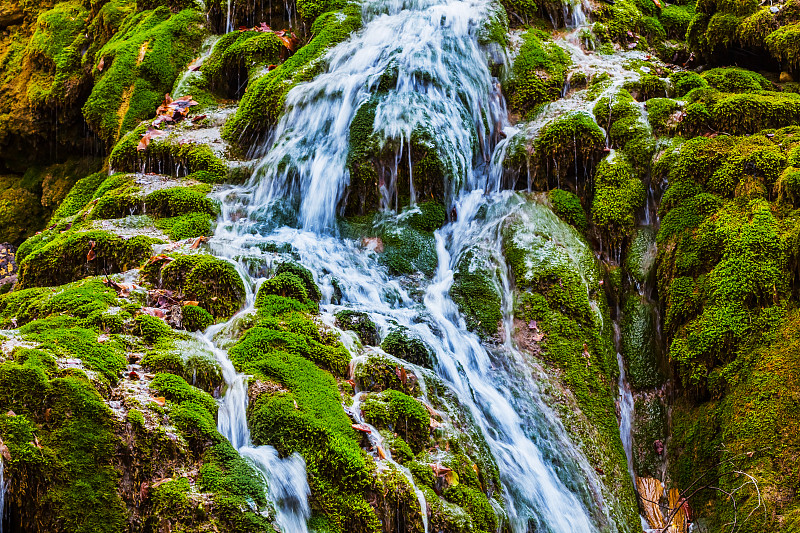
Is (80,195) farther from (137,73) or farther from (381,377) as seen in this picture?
(381,377)

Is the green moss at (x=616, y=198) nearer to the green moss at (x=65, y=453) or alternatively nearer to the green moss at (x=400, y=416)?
the green moss at (x=400, y=416)

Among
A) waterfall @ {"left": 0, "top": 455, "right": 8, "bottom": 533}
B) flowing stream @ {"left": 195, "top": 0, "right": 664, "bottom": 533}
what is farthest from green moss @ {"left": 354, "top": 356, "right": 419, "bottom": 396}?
waterfall @ {"left": 0, "top": 455, "right": 8, "bottom": 533}

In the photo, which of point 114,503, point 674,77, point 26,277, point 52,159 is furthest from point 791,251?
point 52,159

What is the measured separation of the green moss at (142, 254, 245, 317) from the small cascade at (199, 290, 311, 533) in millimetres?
1416

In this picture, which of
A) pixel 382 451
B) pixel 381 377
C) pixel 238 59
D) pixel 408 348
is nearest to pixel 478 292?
pixel 408 348

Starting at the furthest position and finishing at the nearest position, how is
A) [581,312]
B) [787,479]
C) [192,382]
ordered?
[581,312]
[787,479]
[192,382]

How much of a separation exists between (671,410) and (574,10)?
745 centimetres

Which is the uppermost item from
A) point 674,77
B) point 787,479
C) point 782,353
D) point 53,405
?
point 674,77

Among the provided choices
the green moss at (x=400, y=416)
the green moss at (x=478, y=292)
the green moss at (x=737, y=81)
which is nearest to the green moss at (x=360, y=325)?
the green moss at (x=400, y=416)

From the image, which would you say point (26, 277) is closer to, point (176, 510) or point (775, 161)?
point (176, 510)

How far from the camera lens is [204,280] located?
688 centimetres

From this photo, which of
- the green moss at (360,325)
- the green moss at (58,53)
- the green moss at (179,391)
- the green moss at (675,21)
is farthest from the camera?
the green moss at (58,53)

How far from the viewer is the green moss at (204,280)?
6.80 meters

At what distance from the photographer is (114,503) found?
422cm
